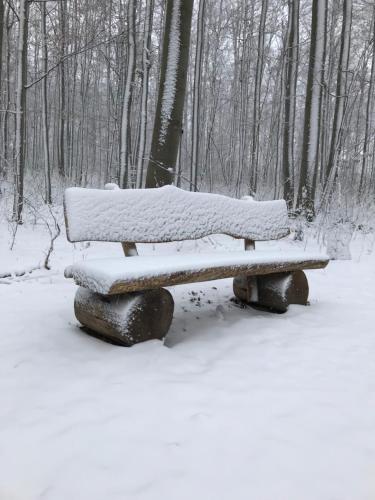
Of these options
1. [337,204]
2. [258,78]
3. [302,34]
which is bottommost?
[337,204]

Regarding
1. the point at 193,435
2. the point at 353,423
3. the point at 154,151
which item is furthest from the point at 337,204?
the point at 193,435

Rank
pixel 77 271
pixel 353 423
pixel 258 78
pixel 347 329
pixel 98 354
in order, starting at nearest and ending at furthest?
pixel 353 423 < pixel 98 354 < pixel 77 271 < pixel 347 329 < pixel 258 78

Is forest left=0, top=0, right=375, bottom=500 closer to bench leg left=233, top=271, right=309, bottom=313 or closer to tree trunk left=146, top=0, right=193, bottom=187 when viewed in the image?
bench leg left=233, top=271, right=309, bottom=313

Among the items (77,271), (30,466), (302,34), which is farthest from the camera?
(302,34)

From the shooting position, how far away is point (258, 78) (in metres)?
11.1

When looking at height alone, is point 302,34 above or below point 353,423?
above

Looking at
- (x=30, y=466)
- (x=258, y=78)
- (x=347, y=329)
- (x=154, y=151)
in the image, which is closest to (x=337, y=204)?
(x=154, y=151)

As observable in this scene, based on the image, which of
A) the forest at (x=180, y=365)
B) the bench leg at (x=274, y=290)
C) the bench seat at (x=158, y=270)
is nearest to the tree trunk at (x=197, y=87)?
the forest at (x=180, y=365)

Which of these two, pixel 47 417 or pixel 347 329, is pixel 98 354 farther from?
pixel 347 329

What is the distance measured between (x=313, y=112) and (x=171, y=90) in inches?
126

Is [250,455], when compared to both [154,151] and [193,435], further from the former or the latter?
[154,151]

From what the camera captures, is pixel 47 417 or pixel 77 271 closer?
pixel 47 417

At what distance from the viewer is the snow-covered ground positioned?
132 centimetres

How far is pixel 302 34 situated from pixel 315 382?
17.1 metres
